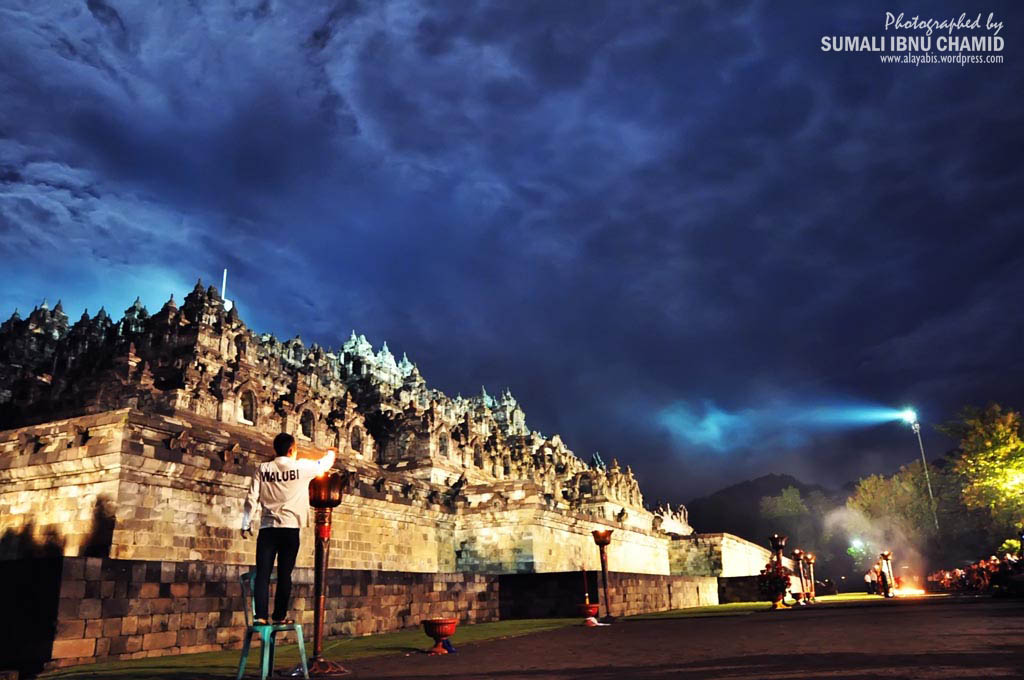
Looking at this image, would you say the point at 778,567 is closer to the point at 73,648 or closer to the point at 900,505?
the point at 73,648

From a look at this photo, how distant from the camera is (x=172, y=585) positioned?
9078 mm

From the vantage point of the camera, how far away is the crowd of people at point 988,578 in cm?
1810

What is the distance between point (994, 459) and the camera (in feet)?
123

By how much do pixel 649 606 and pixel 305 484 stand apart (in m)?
18.3

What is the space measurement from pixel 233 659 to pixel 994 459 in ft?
138

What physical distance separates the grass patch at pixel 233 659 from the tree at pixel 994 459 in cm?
3602

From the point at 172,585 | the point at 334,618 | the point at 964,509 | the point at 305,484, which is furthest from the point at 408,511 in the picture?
the point at 964,509

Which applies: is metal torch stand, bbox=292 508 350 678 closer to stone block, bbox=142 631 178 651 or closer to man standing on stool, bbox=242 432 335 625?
man standing on stool, bbox=242 432 335 625

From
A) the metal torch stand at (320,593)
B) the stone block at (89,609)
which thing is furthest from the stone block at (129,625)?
the metal torch stand at (320,593)

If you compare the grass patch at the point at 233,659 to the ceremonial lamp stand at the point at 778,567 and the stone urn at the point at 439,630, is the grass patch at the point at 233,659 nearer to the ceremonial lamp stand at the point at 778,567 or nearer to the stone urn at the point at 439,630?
the stone urn at the point at 439,630

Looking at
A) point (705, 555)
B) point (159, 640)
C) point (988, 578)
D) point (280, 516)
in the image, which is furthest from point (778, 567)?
point (705, 555)

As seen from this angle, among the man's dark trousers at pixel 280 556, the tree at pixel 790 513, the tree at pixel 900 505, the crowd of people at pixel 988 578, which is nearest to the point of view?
the man's dark trousers at pixel 280 556

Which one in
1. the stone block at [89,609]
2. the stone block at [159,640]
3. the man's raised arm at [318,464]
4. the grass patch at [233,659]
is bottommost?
the grass patch at [233,659]

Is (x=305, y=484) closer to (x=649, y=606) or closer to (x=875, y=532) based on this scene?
(x=649, y=606)
